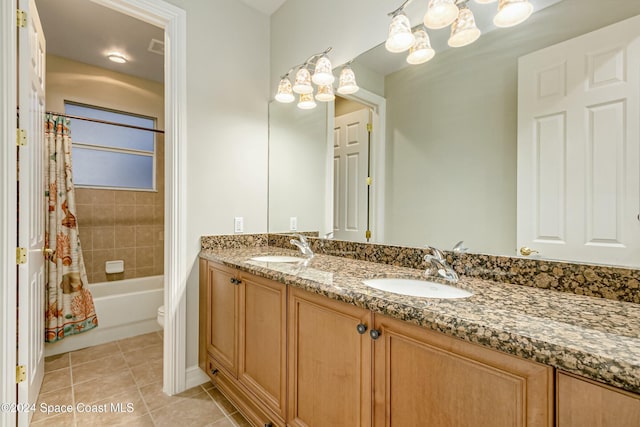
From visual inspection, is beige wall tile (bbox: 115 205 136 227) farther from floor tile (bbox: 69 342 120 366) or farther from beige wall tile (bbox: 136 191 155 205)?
floor tile (bbox: 69 342 120 366)

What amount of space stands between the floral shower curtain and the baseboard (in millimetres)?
1196

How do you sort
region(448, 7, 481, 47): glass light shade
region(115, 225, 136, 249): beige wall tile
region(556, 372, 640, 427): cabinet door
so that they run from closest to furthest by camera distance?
region(556, 372, 640, 427): cabinet door < region(448, 7, 481, 47): glass light shade < region(115, 225, 136, 249): beige wall tile

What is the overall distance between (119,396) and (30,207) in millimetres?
1210

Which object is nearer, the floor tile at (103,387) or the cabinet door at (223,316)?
the cabinet door at (223,316)

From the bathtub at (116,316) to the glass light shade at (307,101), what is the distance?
2.27 metres

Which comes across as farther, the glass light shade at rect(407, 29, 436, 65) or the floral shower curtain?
the floral shower curtain

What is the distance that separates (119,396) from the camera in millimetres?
1809

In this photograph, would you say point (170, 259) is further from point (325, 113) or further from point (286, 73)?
point (286, 73)

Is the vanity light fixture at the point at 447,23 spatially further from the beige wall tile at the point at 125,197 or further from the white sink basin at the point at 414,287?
the beige wall tile at the point at 125,197

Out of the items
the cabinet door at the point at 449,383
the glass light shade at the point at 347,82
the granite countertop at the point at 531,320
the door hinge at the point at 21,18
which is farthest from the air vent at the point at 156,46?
the cabinet door at the point at 449,383

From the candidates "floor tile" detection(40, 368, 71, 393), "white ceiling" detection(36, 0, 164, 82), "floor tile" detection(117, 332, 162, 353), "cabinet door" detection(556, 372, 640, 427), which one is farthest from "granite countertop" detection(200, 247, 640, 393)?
"white ceiling" detection(36, 0, 164, 82)

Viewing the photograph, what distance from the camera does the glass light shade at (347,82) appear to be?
68.2 inches

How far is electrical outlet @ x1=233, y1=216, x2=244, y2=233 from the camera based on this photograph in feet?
6.99

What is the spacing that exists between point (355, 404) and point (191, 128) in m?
1.79
